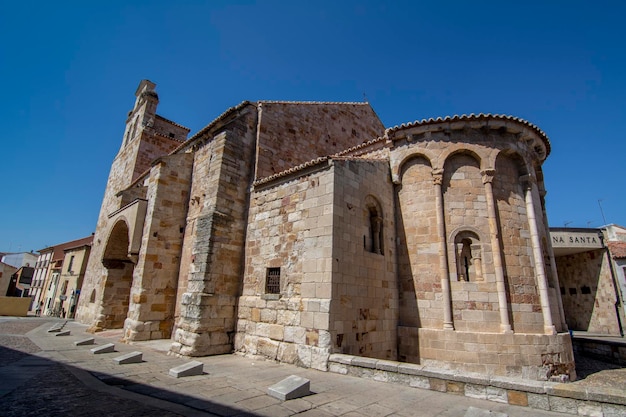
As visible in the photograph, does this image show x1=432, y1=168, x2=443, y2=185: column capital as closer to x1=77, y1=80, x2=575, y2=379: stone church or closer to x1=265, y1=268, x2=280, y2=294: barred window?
x1=77, y1=80, x2=575, y2=379: stone church

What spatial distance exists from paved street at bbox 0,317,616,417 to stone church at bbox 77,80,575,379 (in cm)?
142

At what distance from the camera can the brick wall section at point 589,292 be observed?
1762 cm

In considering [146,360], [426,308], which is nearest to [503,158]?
[426,308]

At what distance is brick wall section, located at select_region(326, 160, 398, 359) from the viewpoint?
23.4 feet

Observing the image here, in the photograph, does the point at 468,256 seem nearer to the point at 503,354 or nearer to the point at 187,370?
the point at 503,354

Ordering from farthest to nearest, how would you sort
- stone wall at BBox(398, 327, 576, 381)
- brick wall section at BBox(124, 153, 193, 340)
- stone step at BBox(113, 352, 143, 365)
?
brick wall section at BBox(124, 153, 193, 340) < stone wall at BBox(398, 327, 576, 381) < stone step at BBox(113, 352, 143, 365)

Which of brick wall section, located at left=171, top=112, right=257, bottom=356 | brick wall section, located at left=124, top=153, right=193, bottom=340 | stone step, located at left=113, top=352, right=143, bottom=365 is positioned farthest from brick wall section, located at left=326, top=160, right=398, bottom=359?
brick wall section, located at left=124, top=153, right=193, bottom=340

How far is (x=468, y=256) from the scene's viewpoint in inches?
338

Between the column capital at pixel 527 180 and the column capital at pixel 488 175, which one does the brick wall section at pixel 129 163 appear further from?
the column capital at pixel 527 180

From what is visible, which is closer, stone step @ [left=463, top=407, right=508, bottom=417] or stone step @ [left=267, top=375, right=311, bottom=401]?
stone step @ [left=463, top=407, right=508, bottom=417]

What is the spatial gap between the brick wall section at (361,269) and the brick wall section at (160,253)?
5.72 metres

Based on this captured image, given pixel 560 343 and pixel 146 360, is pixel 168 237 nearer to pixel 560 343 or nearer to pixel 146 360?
pixel 146 360

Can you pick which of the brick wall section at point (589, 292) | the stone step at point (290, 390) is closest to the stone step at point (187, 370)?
the stone step at point (290, 390)

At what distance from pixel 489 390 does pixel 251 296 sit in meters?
6.12
